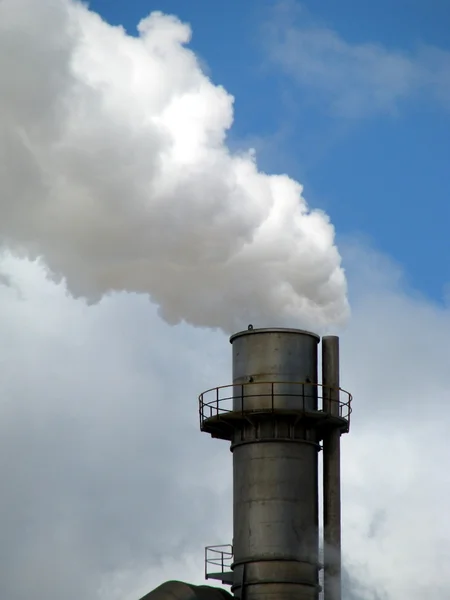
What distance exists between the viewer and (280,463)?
5828 cm

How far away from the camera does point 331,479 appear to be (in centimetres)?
5975

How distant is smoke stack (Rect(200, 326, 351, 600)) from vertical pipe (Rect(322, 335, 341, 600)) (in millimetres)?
36

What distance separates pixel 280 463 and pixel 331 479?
8.30 feet

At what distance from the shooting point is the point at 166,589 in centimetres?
5556

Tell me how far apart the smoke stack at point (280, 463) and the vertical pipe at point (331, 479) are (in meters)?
0.04

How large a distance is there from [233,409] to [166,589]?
24.4 ft

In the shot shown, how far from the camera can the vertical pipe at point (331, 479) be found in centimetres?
5838

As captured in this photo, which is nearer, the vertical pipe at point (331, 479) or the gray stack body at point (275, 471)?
the gray stack body at point (275, 471)

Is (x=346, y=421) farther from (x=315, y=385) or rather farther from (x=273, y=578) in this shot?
(x=273, y=578)

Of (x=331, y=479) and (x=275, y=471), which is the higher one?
(x=331, y=479)

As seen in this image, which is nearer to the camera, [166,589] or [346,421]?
[166,589]

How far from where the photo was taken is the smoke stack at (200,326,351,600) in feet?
188

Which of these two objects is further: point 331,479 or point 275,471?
point 331,479

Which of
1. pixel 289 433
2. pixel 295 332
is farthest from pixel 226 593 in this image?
pixel 295 332
